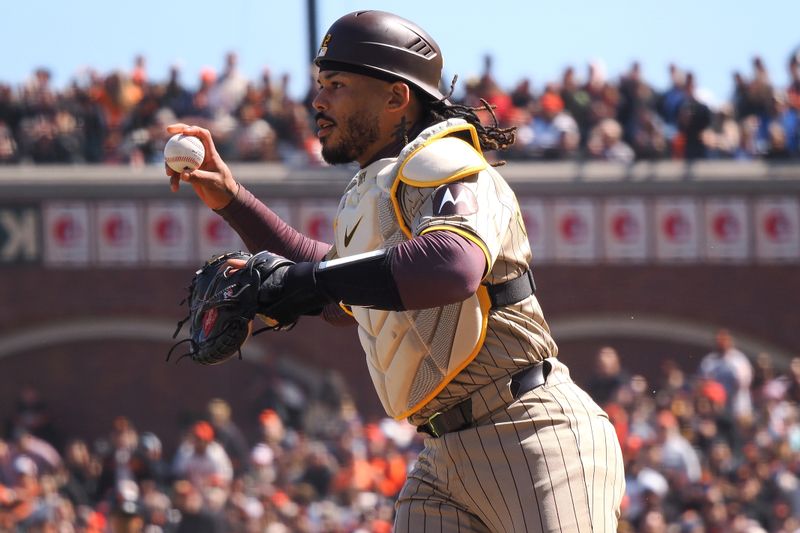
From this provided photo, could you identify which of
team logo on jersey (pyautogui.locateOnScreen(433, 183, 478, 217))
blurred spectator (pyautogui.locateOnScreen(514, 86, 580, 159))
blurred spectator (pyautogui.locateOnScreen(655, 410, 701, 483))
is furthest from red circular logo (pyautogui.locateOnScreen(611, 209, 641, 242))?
team logo on jersey (pyautogui.locateOnScreen(433, 183, 478, 217))

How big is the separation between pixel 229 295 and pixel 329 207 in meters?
15.0

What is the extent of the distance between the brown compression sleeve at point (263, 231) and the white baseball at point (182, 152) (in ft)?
0.71

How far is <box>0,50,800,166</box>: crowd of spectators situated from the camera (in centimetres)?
1664

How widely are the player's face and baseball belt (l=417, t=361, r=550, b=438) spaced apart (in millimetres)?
687

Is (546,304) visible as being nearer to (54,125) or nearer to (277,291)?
(54,125)

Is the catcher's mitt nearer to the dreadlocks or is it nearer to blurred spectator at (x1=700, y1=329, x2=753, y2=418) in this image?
the dreadlocks

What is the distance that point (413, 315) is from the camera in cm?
346

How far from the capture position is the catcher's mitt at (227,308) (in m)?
3.19

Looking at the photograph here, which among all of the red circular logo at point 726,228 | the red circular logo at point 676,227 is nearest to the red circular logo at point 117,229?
the red circular logo at point 676,227

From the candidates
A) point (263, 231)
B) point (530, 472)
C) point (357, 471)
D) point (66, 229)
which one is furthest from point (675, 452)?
point (66, 229)

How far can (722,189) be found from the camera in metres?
18.1

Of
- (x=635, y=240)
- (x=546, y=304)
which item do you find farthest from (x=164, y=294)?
(x=635, y=240)

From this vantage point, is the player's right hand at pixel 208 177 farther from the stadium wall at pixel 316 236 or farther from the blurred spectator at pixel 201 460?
the stadium wall at pixel 316 236

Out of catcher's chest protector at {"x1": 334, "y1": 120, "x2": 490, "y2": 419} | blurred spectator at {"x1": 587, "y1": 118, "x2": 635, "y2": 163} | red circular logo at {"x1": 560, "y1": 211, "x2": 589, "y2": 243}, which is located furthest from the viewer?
red circular logo at {"x1": 560, "y1": 211, "x2": 589, "y2": 243}
